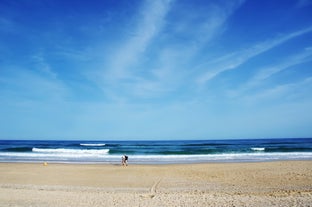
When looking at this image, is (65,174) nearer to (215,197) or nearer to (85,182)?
(85,182)

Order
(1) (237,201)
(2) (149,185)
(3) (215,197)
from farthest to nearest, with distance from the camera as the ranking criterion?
(2) (149,185) → (3) (215,197) → (1) (237,201)

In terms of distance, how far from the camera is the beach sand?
1041 centimetres

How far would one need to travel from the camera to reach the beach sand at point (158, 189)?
10.4 m

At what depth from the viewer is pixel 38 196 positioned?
38.7 feet

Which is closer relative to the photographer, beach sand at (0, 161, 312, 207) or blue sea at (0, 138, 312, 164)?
beach sand at (0, 161, 312, 207)

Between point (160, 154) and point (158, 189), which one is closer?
point (158, 189)

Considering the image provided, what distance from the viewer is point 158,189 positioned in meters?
14.0

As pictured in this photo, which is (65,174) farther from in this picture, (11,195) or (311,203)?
(311,203)

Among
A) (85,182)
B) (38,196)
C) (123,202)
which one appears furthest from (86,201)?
(85,182)

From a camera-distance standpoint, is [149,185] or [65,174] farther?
[65,174]

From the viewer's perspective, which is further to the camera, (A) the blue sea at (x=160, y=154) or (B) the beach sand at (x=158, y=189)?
(A) the blue sea at (x=160, y=154)

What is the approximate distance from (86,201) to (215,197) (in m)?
4.50

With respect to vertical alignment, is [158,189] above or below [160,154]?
below

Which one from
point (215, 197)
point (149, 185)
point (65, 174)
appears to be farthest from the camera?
point (65, 174)
